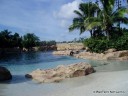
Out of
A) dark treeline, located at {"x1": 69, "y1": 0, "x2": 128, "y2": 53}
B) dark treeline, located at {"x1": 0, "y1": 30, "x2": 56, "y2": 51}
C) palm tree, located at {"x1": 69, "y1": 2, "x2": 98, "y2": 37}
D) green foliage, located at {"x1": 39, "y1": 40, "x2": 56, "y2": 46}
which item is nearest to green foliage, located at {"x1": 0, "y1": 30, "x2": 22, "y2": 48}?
dark treeline, located at {"x1": 0, "y1": 30, "x2": 56, "y2": 51}

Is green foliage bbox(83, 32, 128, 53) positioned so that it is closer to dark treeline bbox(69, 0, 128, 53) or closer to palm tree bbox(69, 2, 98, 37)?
dark treeline bbox(69, 0, 128, 53)

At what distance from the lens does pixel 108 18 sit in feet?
95.0

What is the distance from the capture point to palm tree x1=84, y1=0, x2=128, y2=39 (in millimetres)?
28688

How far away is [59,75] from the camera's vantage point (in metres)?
13.6

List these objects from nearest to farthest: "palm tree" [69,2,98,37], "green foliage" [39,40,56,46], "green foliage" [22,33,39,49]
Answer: "palm tree" [69,2,98,37] < "green foliage" [22,33,39,49] < "green foliage" [39,40,56,46]

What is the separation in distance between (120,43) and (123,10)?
3873 millimetres

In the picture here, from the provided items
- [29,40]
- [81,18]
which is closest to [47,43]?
[29,40]

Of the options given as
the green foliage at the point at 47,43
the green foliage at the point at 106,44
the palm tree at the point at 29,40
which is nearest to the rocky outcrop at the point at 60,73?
the green foliage at the point at 106,44

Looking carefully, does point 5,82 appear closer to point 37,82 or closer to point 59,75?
point 37,82

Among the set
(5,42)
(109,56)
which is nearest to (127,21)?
(109,56)

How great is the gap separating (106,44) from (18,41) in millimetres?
43040

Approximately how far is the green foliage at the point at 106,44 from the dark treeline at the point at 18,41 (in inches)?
1412

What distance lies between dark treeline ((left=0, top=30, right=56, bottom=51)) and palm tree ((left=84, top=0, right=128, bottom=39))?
36646mm

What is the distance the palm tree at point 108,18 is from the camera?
28.7 metres
